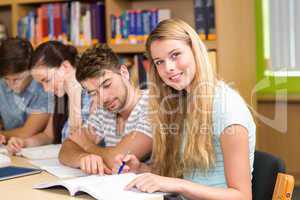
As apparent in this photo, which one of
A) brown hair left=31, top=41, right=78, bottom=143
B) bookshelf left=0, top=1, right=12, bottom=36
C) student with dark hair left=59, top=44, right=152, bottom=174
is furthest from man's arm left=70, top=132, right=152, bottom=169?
bookshelf left=0, top=1, right=12, bottom=36

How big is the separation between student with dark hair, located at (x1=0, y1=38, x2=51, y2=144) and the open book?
1.08m

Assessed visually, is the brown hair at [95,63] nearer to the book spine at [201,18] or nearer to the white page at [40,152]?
the white page at [40,152]

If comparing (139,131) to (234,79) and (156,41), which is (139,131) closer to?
(156,41)

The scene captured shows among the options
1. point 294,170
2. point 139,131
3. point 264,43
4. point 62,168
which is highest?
point 264,43

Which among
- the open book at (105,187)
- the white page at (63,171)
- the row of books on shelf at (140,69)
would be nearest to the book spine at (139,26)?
the row of books on shelf at (140,69)

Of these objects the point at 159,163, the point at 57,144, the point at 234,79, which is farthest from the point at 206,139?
the point at 234,79

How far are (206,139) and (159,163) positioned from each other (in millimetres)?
268

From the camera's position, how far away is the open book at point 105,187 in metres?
1.50

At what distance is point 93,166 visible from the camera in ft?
6.18

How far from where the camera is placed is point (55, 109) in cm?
268

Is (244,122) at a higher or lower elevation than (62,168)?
higher

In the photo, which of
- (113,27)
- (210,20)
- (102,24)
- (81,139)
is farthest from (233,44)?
(81,139)

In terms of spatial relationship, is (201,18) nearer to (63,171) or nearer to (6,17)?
(63,171)

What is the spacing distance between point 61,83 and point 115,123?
443 mm
